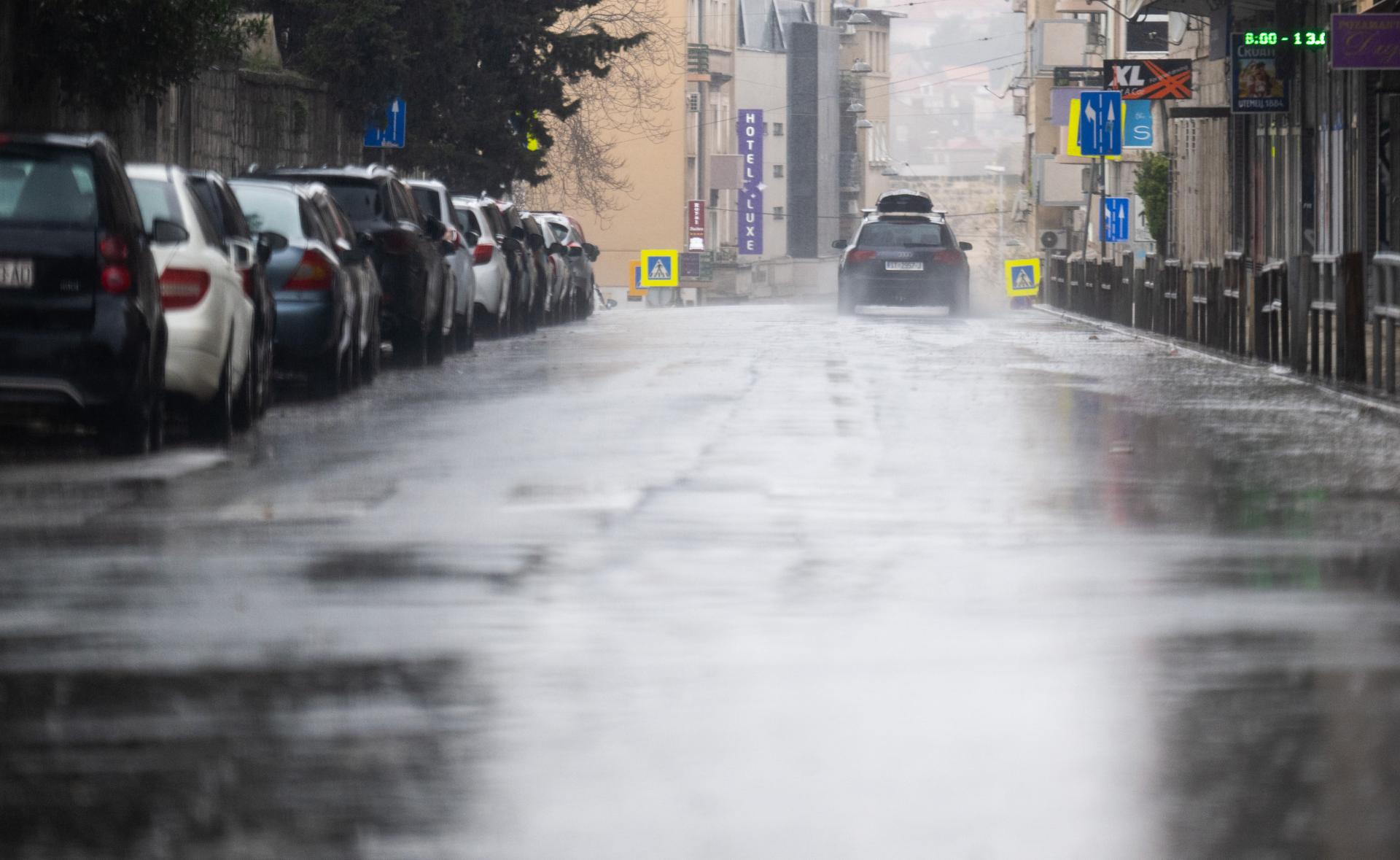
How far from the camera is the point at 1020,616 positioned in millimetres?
8961

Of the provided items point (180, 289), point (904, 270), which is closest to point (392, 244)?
point (180, 289)

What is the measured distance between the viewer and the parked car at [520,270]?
3734 cm

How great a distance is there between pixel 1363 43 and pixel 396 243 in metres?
8.79

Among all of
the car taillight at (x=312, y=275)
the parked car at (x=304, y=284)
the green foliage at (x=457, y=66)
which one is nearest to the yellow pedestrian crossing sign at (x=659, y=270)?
the green foliage at (x=457, y=66)

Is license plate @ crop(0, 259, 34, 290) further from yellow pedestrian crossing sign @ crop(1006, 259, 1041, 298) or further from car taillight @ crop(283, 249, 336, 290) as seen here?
yellow pedestrian crossing sign @ crop(1006, 259, 1041, 298)

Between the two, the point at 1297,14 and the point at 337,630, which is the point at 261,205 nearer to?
the point at 337,630

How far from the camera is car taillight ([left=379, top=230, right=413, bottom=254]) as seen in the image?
25703 mm

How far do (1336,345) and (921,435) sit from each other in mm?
8128

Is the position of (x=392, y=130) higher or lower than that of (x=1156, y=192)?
higher

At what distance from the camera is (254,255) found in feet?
59.6

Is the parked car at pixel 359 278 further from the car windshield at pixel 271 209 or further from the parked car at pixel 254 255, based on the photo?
the parked car at pixel 254 255

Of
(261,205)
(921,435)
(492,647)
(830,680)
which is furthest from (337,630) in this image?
(261,205)

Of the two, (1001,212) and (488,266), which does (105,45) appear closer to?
(488,266)

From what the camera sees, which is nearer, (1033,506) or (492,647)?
(492,647)
